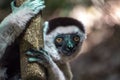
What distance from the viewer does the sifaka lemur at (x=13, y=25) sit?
5.62m

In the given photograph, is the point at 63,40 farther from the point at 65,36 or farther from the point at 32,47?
the point at 32,47

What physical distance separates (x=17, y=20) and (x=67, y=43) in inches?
44.2

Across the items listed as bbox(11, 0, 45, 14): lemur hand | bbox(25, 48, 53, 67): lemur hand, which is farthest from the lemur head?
bbox(25, 48, 53, 67): lemur hand

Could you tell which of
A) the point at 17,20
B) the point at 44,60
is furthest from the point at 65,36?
the point at 44,60

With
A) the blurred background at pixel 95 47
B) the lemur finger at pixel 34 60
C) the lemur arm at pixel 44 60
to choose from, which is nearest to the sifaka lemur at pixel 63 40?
the lemur arm at pixel 44 60

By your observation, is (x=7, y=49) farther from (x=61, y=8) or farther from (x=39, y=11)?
(x=61, y=8)

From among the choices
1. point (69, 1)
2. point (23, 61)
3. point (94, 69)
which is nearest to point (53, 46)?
point (23, 61)

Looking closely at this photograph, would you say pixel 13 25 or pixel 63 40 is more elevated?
pixel 13 25

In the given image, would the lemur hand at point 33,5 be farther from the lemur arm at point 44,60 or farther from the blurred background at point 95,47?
the blurred background at point 95,47

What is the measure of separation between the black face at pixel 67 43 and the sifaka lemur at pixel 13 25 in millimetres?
782

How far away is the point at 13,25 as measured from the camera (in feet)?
19.1

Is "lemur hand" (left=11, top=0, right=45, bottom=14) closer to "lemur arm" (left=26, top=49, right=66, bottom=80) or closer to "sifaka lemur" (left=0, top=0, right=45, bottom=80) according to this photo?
"sifaka lemur" (left=0, top=0, right=45, bottom=80)

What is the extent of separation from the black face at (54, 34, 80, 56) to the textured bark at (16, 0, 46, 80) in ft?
4.87

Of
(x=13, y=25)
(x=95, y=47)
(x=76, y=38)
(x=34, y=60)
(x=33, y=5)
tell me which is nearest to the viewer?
(x=34, y=60)
